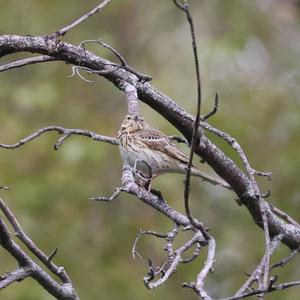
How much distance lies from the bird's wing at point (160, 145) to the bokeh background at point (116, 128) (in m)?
0.44

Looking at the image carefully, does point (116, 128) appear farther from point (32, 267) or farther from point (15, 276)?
point (15, 276)

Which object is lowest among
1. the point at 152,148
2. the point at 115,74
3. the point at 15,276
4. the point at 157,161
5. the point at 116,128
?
the point at 15,276

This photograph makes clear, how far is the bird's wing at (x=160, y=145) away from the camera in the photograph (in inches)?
255

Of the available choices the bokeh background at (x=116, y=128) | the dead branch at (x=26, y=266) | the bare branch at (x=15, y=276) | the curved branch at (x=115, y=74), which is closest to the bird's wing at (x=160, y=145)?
the bokeh background at (x=116, y=128)

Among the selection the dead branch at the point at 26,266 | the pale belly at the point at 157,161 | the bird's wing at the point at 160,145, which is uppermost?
the bird's wing at the point at 160,145

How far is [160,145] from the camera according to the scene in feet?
21.8

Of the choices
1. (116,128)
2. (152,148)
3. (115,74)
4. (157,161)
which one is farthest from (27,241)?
(116,128)

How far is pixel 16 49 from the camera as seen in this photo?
363 cm

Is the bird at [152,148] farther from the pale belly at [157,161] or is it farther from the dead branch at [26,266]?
the dead branch at [26,266]

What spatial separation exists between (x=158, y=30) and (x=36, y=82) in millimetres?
1443

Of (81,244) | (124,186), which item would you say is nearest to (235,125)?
(81,244)

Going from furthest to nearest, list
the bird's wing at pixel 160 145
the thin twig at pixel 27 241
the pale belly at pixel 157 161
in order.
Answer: the bird's wing at pixel 160 145
the pale belly at pixel 157 161
the thin twig at pixel 27 241

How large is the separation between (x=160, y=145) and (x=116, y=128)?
937 mm

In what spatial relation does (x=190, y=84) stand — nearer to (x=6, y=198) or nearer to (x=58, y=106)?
(x=58, y=106)
